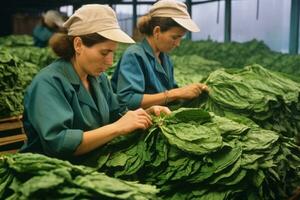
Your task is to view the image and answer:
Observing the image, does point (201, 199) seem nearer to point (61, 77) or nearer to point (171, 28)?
point (61, 77)

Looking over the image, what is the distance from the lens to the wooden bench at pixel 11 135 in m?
4.05

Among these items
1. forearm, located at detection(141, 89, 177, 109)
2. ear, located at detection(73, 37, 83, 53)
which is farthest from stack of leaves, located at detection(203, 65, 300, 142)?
ear, located at detection(73, 37, 83, 53)

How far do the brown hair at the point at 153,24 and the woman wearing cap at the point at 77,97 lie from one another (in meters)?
0.96

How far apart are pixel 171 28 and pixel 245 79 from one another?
761 millimetres

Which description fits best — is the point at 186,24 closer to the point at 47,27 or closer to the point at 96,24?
the point at 96,24

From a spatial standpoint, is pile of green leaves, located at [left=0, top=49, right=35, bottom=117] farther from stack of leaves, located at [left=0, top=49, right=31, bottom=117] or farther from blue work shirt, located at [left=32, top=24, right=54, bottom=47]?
blue work shirt, located at [left=32, top=24, right=54, bottom=47]

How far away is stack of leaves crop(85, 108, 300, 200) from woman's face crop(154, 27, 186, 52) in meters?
1.12

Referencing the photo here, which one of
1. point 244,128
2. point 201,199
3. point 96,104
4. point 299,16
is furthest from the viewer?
point 299,16

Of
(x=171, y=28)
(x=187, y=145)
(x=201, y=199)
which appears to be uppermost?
(x=171, y=28)

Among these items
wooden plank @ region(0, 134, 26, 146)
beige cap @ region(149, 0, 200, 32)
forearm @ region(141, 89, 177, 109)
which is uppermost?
beige cap @ region(149, 0, 200, 32)

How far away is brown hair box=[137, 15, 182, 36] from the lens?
3.46 metres

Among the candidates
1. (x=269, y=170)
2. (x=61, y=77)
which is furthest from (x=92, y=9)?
(x=269, y=170)

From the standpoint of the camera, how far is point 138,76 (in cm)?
352

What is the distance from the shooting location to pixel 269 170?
238 cm
